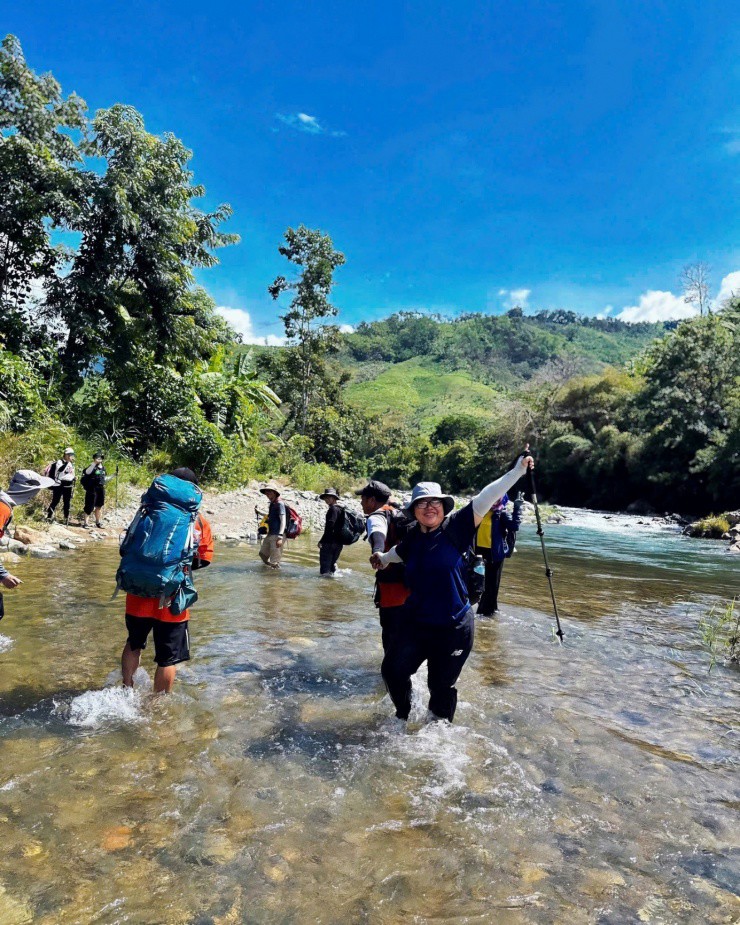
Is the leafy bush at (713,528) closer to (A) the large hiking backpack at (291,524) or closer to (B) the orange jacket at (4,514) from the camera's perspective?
(A) the large hiking backpack at (291,524)

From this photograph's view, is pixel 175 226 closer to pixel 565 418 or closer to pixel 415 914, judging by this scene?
pixel 415 914

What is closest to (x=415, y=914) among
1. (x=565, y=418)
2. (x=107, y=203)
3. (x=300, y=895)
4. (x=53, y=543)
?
(x=300, y=895)

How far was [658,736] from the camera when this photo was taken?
473 cm

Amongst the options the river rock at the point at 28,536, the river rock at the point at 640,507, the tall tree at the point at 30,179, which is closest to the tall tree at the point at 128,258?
the tall tree at the point at 30,179

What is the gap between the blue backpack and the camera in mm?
4336

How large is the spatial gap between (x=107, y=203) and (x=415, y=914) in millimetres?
18228

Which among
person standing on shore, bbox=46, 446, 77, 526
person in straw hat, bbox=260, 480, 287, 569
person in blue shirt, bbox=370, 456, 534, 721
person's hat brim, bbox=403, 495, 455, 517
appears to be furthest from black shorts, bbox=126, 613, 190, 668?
person standing on shore, bbox=46, 446, 77, 526

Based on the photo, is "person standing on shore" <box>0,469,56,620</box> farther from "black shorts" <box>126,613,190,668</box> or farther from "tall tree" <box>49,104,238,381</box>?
"tall tree" <box>49,104,238,381</box>

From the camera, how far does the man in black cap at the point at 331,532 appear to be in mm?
10078

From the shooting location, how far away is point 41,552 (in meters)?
10.9

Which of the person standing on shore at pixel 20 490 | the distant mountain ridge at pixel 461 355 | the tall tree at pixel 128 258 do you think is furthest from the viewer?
the distant mountain ridge at pixel 461 355

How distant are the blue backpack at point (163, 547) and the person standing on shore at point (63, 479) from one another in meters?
9.67

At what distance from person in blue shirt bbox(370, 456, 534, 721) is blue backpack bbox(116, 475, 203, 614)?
1.63 metres

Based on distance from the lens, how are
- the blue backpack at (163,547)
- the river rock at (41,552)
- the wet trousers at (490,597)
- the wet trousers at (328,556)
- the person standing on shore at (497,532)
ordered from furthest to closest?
the wet trousers at (328,556), the river rock at (41,552), the wet trousers at (490,597), the person standing on shore at (497,532), the blue backpack at (163,547)
